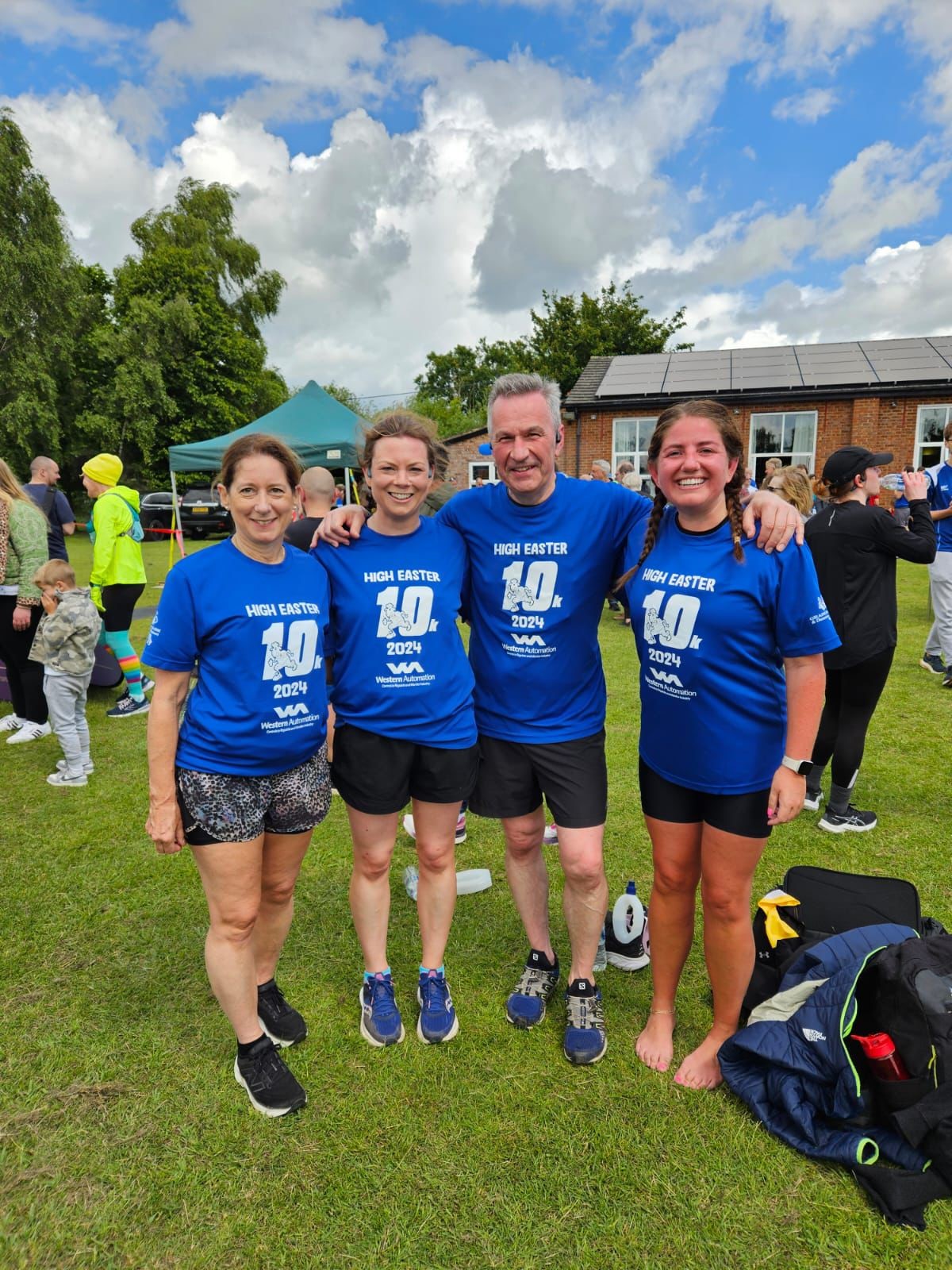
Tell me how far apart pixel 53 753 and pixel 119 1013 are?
127 inches

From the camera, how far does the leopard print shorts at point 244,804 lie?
6.76 ft

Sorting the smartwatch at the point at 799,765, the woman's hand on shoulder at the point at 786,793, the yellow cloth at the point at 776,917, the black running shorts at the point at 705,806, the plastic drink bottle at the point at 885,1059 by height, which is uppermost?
the smartwatch at the point at 799,765

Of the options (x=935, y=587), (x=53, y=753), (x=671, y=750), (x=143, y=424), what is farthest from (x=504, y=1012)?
(x=143, y=424)

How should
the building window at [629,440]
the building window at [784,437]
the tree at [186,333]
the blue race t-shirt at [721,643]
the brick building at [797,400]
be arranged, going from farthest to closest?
the tree at [186,333] < the building window at [629,440] < the building window at [784,437] < the brick building at [797,400] < the blue race t-shirt at [721,643]

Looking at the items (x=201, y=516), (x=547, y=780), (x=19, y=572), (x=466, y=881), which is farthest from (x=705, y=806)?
(x=201, y=516)

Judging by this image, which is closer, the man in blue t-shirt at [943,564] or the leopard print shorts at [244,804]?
Answer: the leopard print shorts at [244,804]

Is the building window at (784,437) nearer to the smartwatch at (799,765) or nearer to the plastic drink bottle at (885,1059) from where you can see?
the smartwatch at (799,765)

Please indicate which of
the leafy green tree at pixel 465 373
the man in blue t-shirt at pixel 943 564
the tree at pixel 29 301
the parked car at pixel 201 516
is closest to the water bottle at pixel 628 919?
the man in blue t-shirt at pixel 943 564

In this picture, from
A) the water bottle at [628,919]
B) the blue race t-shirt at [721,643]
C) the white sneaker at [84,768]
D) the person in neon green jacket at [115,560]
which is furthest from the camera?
the person in neon green jacket at [115,560]

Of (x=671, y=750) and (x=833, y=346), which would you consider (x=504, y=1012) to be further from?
(x=833, y=346)

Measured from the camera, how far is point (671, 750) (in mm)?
2160

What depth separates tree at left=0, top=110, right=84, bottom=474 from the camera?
23.6m

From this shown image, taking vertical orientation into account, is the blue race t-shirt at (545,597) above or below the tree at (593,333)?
below

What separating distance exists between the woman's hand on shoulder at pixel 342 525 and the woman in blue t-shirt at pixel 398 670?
3 centimetres
